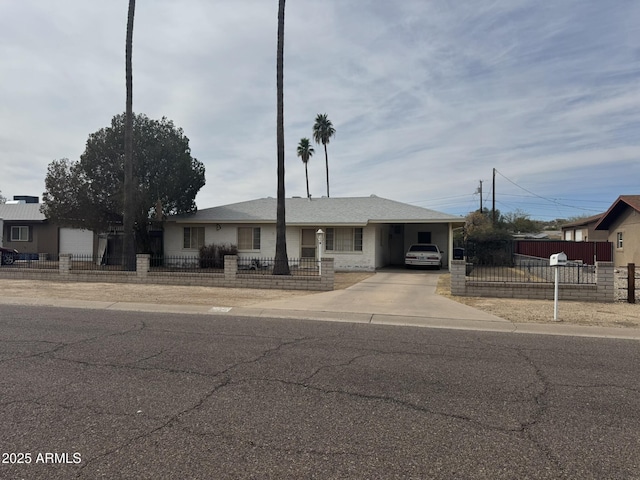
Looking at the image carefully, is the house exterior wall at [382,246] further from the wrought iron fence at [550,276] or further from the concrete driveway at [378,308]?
the concrete driveway at [378,308]

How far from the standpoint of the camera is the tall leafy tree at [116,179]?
22.3 metres

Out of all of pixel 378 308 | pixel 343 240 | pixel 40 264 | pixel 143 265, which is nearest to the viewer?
pixel 378 308

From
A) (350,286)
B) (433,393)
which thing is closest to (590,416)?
(433,393)

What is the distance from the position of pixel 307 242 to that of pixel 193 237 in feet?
21.7

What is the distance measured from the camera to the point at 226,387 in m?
5.01

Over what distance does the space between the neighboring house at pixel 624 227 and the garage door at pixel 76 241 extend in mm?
34508

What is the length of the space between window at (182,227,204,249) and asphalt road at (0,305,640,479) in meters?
17.5

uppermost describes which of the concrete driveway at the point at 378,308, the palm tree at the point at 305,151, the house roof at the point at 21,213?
the palm tree at the point at 305,151

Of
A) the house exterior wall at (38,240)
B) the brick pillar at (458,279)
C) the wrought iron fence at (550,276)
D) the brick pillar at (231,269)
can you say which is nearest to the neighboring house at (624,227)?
the wrought iron fence at (550,276)

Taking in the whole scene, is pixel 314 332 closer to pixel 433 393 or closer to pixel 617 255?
pixel 433 393

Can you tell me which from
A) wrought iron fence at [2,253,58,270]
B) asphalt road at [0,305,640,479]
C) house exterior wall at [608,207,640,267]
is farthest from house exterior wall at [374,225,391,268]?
asphalt road at [0,305,640,479]

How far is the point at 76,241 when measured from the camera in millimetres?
30297

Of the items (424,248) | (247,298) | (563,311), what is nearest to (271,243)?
(424,248)

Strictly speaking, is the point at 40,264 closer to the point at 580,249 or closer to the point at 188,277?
the point at 188,277
